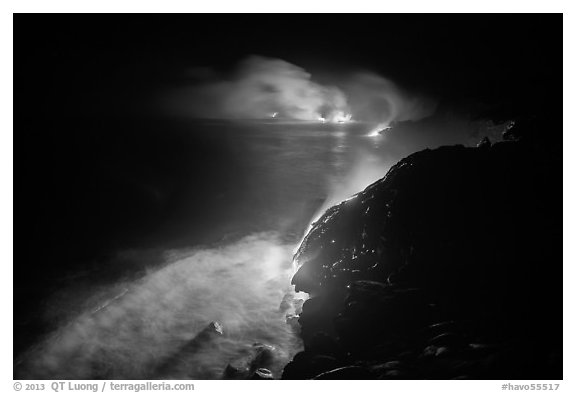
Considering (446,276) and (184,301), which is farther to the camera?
(184,301)

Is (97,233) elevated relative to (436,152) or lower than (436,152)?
lower

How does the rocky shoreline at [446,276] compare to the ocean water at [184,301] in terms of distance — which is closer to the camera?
the rocky shoreline at [446,276]

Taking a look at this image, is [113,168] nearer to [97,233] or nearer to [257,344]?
[97,233]

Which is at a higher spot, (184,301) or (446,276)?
(446,276)

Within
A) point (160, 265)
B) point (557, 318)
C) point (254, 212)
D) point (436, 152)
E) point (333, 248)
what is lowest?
point (254, 212)

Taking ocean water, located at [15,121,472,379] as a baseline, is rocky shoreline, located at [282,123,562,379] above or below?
above

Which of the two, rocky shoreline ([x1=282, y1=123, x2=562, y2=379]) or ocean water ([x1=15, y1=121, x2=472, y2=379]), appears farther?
ocean water ([x1=15, y1=121, x2=472, y2=379])

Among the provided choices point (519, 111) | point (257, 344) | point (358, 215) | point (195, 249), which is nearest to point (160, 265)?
point (195, 249)

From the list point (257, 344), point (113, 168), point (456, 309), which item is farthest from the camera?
point (113, 168)

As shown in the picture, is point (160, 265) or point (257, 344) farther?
point (160, 265)

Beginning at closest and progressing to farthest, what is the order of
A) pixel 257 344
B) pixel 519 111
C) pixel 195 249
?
1. pixel 257 344
2. pixel 195 249
3. pixel 519 111

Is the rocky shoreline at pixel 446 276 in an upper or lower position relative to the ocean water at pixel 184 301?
upper
